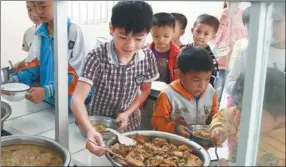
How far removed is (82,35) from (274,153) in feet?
4.04

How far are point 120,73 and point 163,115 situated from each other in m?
0.26

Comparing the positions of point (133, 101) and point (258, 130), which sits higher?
point (258, 130)

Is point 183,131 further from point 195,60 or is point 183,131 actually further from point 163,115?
point 195,60

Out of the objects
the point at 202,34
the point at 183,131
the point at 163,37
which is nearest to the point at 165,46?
the point at 163,37

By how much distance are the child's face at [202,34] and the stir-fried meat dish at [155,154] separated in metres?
0.42

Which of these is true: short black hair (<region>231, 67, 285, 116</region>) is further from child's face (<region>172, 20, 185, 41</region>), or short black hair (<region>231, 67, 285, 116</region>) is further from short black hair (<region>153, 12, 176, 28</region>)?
child's face (<region>172, 20, 185, 41</region>)

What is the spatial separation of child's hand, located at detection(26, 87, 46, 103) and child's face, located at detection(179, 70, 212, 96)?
638 mm

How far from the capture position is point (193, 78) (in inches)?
46.8

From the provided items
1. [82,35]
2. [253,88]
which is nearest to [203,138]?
[253,88]

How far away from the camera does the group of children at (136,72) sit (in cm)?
113

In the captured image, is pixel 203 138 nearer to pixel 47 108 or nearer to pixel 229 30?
pixel 229 30

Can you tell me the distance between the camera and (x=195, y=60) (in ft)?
3.73

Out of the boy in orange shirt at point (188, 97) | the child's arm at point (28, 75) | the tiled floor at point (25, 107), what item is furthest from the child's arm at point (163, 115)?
the child's arm at point (28, 75)

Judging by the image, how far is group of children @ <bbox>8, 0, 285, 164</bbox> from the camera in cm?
113
